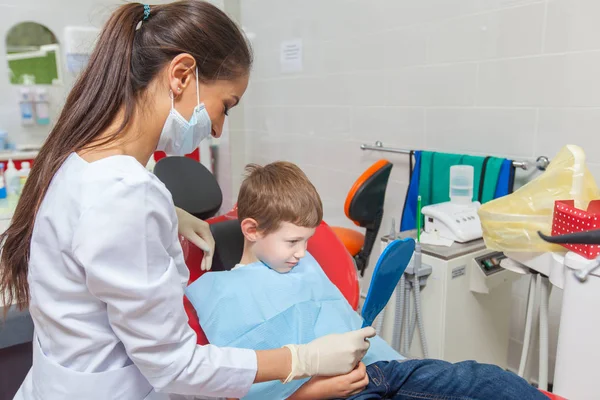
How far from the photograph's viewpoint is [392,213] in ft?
7.28

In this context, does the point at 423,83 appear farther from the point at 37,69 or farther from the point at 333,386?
the point at 37,69

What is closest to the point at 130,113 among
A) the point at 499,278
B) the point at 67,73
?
the point at 499,278

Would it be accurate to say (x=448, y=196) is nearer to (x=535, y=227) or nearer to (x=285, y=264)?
(x=535, y=227)

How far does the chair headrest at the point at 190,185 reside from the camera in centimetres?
147

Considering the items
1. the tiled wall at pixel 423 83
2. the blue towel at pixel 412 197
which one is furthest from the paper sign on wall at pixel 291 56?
the blue towel at pixel 412 197

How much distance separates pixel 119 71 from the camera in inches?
33.6

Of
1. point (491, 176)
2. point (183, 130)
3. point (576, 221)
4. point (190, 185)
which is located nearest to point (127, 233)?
point (183, 130)

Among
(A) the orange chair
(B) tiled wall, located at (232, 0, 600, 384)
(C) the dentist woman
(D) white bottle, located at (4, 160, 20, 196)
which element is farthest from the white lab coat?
(D) white bottle, located at (4, 160, 20, 196)

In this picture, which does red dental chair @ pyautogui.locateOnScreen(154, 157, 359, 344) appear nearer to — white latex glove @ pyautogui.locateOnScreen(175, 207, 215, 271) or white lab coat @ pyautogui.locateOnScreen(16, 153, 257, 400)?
white latex glove @ pyautogui.locateOnScreen(175, 207, 215, 271)

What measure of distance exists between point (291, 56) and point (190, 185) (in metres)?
1.45

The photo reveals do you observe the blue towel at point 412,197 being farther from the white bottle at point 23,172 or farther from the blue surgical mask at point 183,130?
the white bottle at point 23,172

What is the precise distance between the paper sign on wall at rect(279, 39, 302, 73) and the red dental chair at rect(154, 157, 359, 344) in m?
1.33

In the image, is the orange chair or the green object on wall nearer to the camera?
the orange chair

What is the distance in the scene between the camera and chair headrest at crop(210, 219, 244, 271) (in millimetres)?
1371
